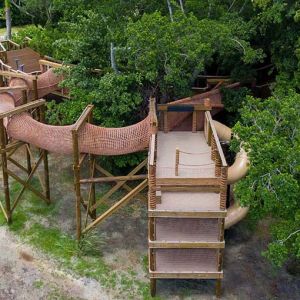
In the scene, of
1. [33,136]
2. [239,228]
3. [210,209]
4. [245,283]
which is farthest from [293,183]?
[33,136]

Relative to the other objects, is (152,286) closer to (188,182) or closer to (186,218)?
(186,218)

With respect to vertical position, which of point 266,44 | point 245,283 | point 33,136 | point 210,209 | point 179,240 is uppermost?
point 266,44

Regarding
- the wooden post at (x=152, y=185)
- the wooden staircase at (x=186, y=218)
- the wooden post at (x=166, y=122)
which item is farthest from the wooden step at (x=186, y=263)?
the wooden post at (x=166, y=122)

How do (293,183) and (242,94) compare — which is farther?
(242,94)

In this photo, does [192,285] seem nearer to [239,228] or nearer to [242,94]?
[239,228]

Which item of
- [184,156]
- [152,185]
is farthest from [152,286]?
[184,156]

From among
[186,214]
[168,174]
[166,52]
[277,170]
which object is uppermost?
[166,52]

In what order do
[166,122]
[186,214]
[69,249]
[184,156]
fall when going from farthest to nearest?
[166,122]
[69,249]
[184,156]
[186,214]
